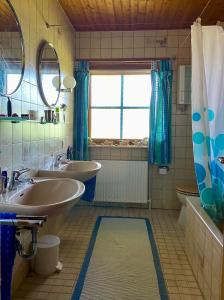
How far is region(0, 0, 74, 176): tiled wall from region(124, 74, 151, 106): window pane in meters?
1.02

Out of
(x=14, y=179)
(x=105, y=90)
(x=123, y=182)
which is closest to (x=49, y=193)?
(x=14, y=179)

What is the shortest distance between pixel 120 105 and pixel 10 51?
213cm

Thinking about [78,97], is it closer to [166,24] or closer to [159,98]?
[159,98]

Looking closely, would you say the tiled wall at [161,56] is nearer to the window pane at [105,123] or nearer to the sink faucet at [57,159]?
the window pane at [105,123]

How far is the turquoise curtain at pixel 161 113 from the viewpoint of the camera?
3418 mm

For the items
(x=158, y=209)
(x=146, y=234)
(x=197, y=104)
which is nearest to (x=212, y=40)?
(x=197, y=104)

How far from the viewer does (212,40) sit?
2055 mm

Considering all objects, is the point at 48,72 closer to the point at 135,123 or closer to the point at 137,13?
the point at 137,13

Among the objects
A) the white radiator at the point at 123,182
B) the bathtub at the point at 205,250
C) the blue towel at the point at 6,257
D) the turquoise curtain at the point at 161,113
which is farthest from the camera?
the white radiator at the point at 123,182

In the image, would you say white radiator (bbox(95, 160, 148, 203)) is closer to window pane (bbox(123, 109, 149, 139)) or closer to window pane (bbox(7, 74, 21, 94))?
window pane (bbox(123, 109, 149, 139))

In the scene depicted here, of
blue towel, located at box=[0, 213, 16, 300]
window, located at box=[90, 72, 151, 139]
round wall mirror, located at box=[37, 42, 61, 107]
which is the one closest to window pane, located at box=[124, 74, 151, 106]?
window, located at box=[90, 72, 151, 139]

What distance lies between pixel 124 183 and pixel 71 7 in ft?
7.26

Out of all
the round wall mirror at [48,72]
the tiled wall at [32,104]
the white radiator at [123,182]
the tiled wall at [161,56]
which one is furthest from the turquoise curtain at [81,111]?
the round wall mirror at [48,72]

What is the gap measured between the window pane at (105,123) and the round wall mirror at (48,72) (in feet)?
3.50
